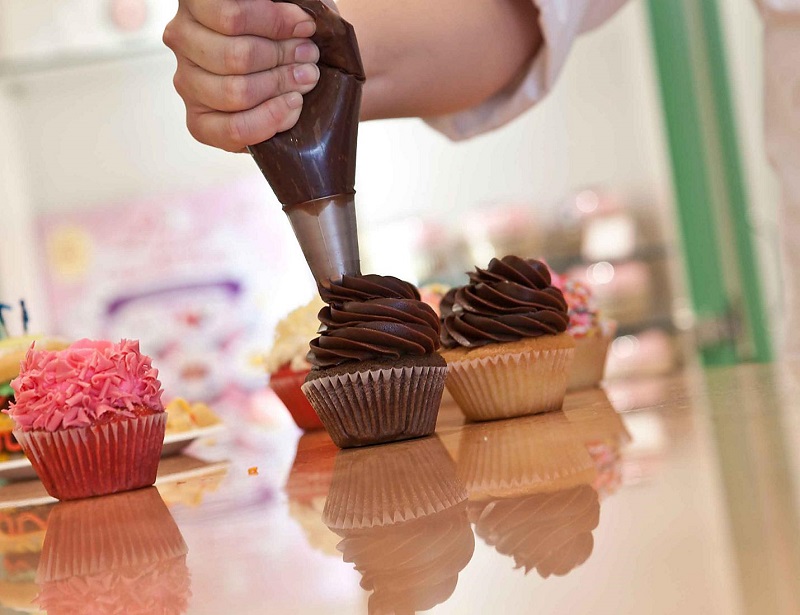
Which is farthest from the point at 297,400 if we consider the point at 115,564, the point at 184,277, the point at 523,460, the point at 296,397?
the point at 184,277

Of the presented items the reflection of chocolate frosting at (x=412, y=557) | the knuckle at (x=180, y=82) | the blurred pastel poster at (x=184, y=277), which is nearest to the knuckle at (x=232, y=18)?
the knuckle at (x=180, y=82)

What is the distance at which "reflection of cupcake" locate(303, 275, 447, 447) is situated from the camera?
2.90 ft

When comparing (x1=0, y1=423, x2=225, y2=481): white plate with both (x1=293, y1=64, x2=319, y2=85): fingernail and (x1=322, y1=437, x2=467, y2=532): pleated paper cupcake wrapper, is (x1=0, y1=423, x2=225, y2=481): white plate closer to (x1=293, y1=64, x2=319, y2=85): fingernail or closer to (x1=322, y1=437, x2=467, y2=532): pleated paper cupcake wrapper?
(x1=322, y1=437, x2=467, y2=532): pleated paper cupcake wrapper

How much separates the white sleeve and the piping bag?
1.60 feet

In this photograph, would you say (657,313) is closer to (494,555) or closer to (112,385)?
(112,385)

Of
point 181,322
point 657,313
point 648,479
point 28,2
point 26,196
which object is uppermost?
point 28,2

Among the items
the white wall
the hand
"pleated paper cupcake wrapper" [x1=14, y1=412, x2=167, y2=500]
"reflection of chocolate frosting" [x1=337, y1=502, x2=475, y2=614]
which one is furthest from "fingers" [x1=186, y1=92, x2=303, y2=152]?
the white wall

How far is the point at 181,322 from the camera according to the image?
4.87 metres

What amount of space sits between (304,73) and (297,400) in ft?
2.14

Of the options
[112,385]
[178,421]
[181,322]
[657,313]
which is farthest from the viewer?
[181,322]

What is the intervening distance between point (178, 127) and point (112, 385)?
4.41 meters

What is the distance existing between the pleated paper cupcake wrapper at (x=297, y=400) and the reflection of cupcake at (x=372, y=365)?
470 mm

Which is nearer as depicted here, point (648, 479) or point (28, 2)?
point (648, 479)

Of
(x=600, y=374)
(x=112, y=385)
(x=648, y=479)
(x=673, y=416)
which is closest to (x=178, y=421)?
(x=112, y=385)
